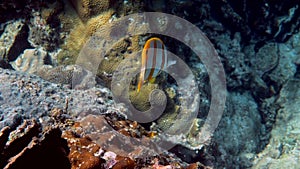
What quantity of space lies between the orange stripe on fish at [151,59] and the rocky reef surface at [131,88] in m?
0.64

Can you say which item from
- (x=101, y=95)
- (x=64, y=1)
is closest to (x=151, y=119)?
(x=101, y=95)

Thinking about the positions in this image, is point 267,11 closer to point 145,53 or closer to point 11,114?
point 145,53

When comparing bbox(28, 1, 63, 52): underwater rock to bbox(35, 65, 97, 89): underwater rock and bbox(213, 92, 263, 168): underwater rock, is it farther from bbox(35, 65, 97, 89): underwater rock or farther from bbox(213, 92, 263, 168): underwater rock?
bbox(213, 92, 263, 168): underwater rock

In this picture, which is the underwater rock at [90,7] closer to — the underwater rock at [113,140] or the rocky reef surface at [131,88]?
the rocky reef surface at [131,88]

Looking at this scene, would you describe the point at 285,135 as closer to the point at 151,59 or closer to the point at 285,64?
the point at 285,64

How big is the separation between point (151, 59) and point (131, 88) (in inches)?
53.6

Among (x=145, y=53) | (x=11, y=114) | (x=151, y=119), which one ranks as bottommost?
(x=151, y=119)

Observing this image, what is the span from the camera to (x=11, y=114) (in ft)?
7.02

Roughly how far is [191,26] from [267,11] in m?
1.99

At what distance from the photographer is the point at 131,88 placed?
133 inches

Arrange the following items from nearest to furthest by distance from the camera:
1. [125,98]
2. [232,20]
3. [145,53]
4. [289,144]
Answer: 1. [145,53]
2. [125,98]
3. [289,144]
4. [232,20]

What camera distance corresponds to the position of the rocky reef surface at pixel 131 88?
6.63ft

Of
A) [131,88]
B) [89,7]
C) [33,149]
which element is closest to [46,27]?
[89,7]

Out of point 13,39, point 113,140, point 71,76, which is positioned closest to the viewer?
point 113,140
